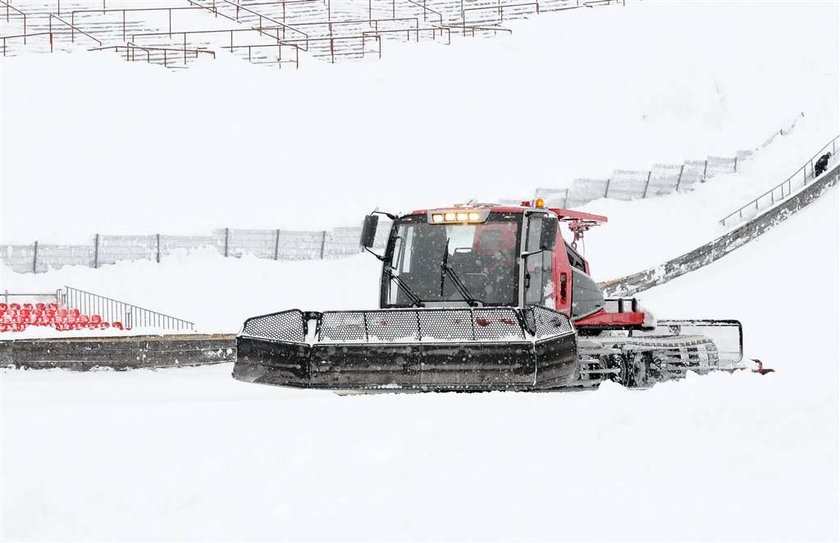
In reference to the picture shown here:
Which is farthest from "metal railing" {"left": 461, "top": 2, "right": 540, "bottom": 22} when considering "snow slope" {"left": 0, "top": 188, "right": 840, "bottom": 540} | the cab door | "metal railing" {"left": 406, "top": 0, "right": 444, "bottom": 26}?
"snow slope" {"left": 0, "top": 188, "right": 840, "bottom": 540}

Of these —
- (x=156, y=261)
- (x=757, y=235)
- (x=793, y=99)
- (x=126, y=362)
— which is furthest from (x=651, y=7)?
(x=126, y=362)

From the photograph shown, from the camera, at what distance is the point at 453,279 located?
14664mm

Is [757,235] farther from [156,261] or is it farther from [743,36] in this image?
[743,36]

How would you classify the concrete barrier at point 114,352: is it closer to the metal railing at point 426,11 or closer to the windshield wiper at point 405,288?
the windshield wiper at point 405,288

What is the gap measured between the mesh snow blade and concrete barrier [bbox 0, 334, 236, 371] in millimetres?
8851

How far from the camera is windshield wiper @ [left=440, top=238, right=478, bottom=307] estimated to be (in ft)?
47.5

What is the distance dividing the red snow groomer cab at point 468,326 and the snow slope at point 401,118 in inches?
830

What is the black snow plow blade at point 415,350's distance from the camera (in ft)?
43.3

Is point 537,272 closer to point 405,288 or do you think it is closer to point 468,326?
point 405,288

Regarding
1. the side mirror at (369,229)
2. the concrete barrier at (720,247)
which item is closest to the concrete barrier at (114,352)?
the side mirror at (369,229)

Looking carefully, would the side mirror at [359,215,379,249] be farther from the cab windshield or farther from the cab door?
the cab door

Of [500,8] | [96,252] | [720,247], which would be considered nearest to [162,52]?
[500,8]

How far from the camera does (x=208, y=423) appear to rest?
1066 cm

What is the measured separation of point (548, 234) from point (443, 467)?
20.3 ft
